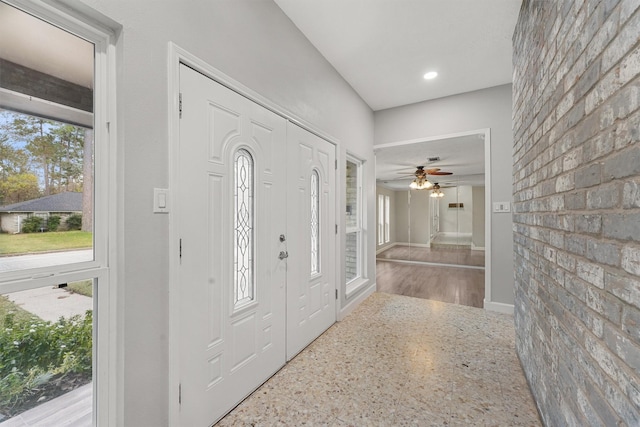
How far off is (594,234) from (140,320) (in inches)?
73.5

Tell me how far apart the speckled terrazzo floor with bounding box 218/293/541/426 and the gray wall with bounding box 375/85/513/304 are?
587 mm

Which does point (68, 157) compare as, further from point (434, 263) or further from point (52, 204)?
point (434, 263)

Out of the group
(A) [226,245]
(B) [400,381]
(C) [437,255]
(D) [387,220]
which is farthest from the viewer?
(D) [387,220]

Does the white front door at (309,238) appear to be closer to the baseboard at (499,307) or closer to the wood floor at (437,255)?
the baseboard at (499,307)

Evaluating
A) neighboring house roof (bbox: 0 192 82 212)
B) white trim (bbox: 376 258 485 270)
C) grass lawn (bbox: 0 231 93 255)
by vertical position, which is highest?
neighboring house roof (bbox: 0 192 82 212)

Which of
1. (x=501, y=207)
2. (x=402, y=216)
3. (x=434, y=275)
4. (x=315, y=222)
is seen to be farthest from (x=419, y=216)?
(x=315, y=222)

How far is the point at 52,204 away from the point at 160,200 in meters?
0.38

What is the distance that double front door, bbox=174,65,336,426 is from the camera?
1.42m

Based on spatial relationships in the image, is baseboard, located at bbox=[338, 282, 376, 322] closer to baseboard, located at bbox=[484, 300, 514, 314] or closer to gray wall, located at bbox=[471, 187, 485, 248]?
baseboard, located at bbox=[484, 300, 514, 314]

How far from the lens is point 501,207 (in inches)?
128

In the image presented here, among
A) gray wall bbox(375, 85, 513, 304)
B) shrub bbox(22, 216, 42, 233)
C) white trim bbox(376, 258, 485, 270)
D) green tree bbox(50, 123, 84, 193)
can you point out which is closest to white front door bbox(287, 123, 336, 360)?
green tree bbox(50, 123, 84, 193)

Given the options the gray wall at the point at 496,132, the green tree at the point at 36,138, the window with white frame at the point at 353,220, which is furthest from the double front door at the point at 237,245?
the gray wall at the point at 496,132

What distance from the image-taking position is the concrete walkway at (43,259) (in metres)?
0.96

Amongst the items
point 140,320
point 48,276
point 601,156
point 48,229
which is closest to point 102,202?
point 48,229
